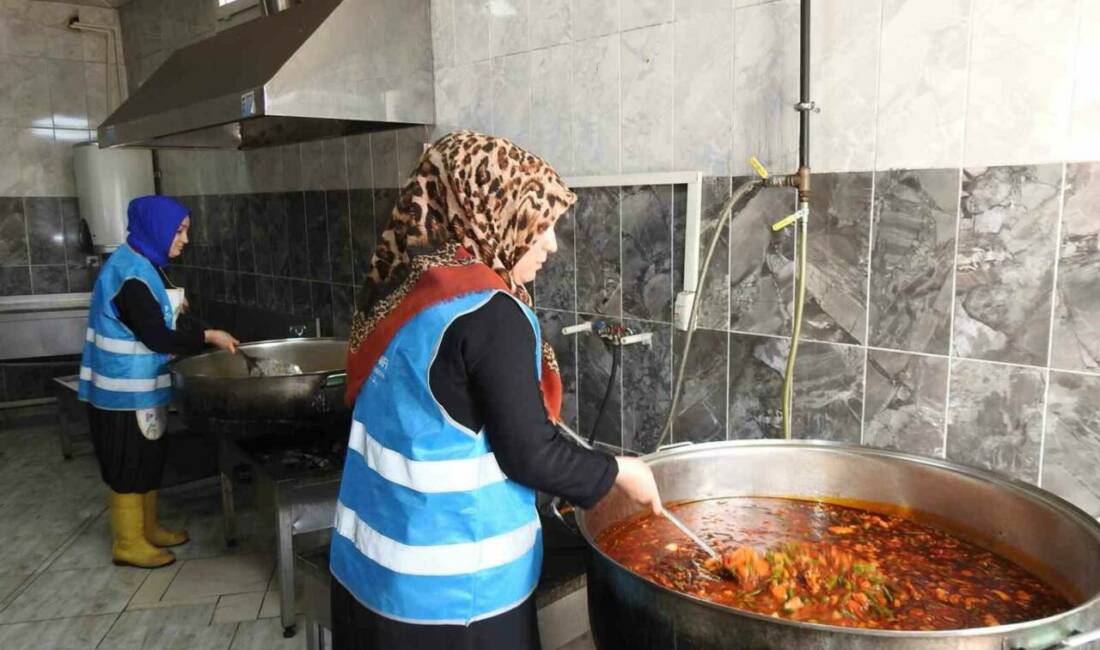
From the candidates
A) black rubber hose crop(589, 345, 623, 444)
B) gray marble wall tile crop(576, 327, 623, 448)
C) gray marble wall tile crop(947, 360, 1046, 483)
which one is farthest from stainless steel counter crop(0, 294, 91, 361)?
gray marble wall tile crop(947, 360, 1046, 483)

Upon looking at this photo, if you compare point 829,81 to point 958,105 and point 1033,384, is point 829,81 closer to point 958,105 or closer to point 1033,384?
point 958,105

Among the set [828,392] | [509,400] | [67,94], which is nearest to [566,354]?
[828,392]

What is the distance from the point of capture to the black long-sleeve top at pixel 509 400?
1178 millimetres

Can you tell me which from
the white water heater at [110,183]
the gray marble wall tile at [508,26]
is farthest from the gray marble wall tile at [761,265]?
the white water heater at [110,183]

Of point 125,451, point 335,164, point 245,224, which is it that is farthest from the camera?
point 245,224

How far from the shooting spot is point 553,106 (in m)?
2.52

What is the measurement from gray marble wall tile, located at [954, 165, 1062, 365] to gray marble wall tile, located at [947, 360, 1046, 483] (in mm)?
36

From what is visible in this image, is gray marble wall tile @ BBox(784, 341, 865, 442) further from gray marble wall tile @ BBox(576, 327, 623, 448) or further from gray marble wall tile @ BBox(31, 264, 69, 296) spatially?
gray marble wall tile @ BBox(31, 264, 69, 296)

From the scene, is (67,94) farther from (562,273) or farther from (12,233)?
(562,273)

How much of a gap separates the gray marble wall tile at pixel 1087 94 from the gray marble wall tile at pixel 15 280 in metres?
6.42

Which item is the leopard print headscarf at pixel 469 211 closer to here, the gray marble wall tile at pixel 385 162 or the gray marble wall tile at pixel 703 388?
the gray marble wall tile at pixel 703 388

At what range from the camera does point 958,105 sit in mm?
1604

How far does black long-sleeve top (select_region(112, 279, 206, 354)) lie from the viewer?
2.98 metres

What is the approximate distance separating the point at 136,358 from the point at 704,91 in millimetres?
2417
